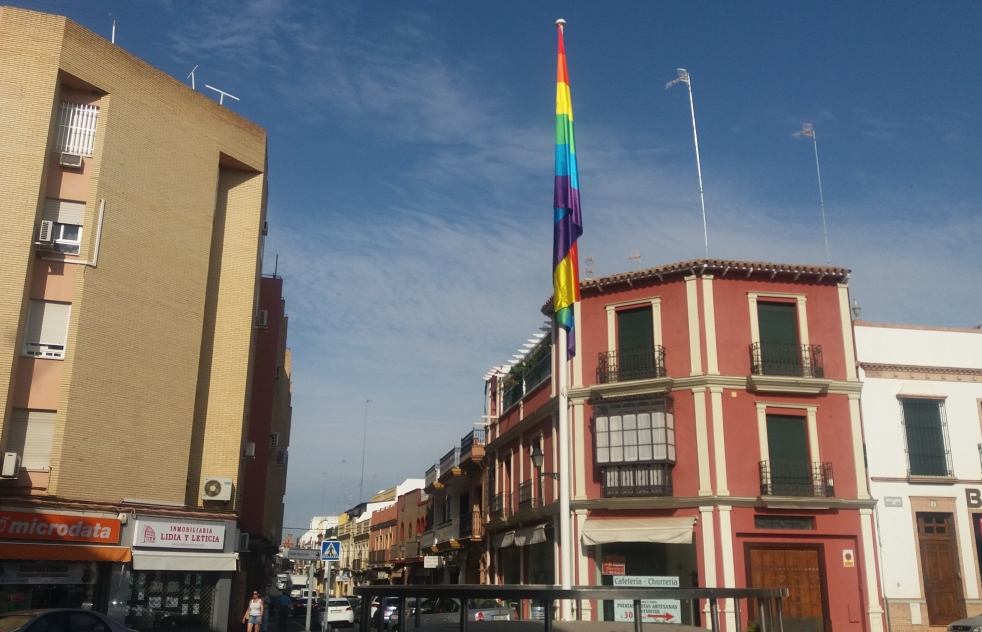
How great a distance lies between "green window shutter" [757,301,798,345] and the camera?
2480 centimetres

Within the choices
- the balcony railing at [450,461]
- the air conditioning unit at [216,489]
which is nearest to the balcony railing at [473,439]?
the balcony railing at [450,461]

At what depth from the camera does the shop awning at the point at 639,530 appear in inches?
907

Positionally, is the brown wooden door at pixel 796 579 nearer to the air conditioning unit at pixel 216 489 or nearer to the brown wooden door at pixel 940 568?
the brown wooden door at pixel 940 568

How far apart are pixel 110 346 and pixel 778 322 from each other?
17878 mm

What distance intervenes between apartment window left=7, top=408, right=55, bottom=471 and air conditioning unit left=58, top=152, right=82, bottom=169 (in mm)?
5714

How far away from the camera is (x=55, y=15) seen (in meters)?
19.7

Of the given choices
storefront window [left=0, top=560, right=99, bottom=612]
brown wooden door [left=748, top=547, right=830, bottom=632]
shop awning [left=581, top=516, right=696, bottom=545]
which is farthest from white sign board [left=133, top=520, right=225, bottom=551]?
brown wooden door [left=748, top=547, right=830, bottom=632]

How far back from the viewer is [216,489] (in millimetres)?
21406

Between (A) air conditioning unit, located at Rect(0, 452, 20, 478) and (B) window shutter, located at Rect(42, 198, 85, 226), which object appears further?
(B) window shutter, located at Rect(42, 198, 85, 226)

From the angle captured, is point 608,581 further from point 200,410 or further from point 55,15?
point 55,15

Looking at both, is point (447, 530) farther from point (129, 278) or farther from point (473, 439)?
point (129, 278)

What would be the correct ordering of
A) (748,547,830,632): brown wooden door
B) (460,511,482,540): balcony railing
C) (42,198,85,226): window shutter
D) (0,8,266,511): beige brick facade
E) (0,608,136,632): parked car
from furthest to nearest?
(460,511,482,540): balcony railing < (748,547,830,632): brown wooden door < (42,198,85,226): window shutter < (0,8,266,511): beige brick facade < (0,608,136,632): parked car

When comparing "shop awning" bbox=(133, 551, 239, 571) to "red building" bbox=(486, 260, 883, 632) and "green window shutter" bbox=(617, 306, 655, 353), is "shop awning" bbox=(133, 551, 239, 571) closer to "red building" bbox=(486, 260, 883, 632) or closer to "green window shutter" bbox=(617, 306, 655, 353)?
"red building" bbox=(486, 260, 883, 632)

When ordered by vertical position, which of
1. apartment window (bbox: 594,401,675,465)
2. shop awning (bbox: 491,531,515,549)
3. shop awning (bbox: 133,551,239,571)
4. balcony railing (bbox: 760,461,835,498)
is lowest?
shop awning (bbox: 133,551,239,571)
